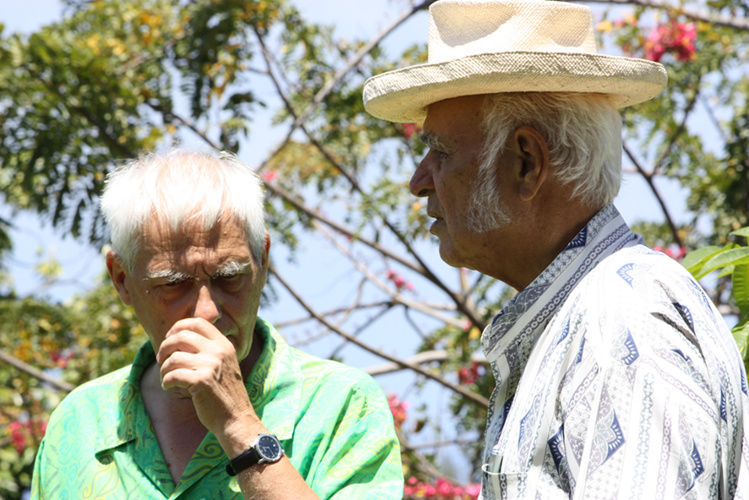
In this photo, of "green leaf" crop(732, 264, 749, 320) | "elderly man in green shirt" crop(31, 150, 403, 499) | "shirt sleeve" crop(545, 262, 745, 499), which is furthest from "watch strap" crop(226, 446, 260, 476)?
"green leaf" crop(732, 264, 749, 320)

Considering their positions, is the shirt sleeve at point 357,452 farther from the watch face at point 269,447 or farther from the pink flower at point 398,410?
the pink flower at point 398,410

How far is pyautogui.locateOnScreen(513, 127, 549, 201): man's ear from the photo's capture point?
181cm

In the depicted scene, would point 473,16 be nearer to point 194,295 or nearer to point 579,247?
point 579,247

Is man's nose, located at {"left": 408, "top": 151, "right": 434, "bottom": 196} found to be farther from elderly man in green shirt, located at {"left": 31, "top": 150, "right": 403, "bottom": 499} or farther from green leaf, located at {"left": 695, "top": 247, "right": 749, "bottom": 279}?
green leaf, located at {"left": 695, "top": 247, "right": 749, "bottom": 279}

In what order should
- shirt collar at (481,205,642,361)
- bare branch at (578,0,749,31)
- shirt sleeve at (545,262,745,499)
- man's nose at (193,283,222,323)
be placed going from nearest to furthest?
shirt sleeve at (545,262,745,499) < shirt collar at (481,205,642,361) < man's nose at (193,283,222,323) < bare branch at (578,0,749,31)

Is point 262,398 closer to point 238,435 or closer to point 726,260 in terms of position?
point 238,435

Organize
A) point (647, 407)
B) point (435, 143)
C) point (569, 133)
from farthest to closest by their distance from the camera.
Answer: point (435, 143) → point (569, 133) → point (647, 407)

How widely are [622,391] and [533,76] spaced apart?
72cm

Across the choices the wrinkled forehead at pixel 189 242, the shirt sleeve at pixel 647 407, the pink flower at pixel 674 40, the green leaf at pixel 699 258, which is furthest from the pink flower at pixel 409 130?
the shirt sleeve at pixel 647 407

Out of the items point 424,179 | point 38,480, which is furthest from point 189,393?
point 424,179

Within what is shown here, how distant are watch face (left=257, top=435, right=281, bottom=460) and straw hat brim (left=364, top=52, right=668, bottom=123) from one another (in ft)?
2.76

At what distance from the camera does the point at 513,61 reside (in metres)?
1.77

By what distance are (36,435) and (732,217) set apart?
503 centimetres

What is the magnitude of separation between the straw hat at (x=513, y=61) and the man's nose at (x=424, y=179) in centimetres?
14
